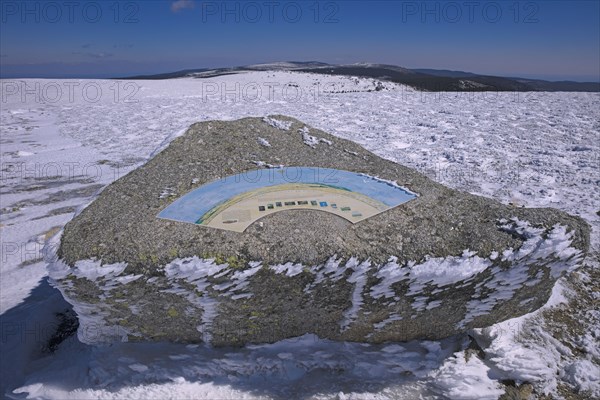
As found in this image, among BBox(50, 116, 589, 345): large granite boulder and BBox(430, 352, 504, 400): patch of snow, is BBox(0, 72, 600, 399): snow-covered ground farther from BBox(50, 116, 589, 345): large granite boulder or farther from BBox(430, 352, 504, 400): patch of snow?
BBox(50, 116, 589, 345): large granite boulder

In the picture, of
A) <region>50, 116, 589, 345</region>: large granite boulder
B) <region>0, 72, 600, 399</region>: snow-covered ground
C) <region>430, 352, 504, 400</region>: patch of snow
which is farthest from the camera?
<region>0, 72, 600, 399</region>: snow-covered ground

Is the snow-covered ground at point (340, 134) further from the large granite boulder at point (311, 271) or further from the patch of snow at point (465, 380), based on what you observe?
the large granite boulder at point (311, 271)

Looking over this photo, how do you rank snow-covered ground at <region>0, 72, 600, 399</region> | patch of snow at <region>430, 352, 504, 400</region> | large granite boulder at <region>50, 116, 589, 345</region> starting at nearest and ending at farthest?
1. large granite boulder at <region>50, 116, 589, 345</region>
2. patch of snow at <region>430, 352, 504, 400</region>
3. snow-covered ground at <region>0, 72, 600, 399</region>

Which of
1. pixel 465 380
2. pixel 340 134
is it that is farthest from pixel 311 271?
pixel 340 134

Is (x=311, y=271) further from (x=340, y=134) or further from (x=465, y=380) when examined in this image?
(x=340, y=134)

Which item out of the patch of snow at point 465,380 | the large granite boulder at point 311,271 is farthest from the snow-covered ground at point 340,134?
the large granite boulder at point 311,271

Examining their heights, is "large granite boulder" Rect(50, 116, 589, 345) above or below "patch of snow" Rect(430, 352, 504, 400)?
above

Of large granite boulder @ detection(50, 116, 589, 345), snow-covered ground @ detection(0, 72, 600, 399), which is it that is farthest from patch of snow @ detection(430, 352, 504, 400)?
large granite boulder @ detection(50, 116, 589, 345)
